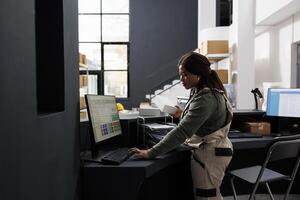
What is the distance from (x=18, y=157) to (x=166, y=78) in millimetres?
9052

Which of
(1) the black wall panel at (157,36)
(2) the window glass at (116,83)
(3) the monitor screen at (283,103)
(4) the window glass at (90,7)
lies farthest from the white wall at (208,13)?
(3) the monitor screen at (283,103)

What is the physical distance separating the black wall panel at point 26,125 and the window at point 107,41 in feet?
28.2

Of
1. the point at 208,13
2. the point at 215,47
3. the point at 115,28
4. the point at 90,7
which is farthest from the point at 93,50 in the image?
the point at 215,47

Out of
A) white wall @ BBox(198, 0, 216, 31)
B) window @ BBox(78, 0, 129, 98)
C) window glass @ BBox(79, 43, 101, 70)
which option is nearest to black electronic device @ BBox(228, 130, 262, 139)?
white wall @ BBox(198, 0, 216, 31)

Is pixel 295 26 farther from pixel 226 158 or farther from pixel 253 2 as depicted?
pixel 226 158

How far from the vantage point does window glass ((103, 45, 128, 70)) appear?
10219 mm

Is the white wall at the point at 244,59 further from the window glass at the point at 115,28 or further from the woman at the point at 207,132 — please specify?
the window glass at the point at 115,28

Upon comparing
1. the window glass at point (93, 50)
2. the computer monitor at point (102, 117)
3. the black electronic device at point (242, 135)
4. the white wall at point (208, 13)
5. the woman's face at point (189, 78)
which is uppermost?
the white wall at point (208, 13)

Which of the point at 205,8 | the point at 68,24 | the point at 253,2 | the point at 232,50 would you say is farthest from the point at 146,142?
the point at 205,8

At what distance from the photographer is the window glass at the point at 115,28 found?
406 inches

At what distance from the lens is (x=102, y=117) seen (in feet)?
6.86

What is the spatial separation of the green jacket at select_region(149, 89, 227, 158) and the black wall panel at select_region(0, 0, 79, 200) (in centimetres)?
57

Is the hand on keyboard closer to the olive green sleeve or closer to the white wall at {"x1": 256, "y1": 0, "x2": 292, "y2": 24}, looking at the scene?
the olive green sleeve

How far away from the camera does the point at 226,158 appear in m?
1.96
